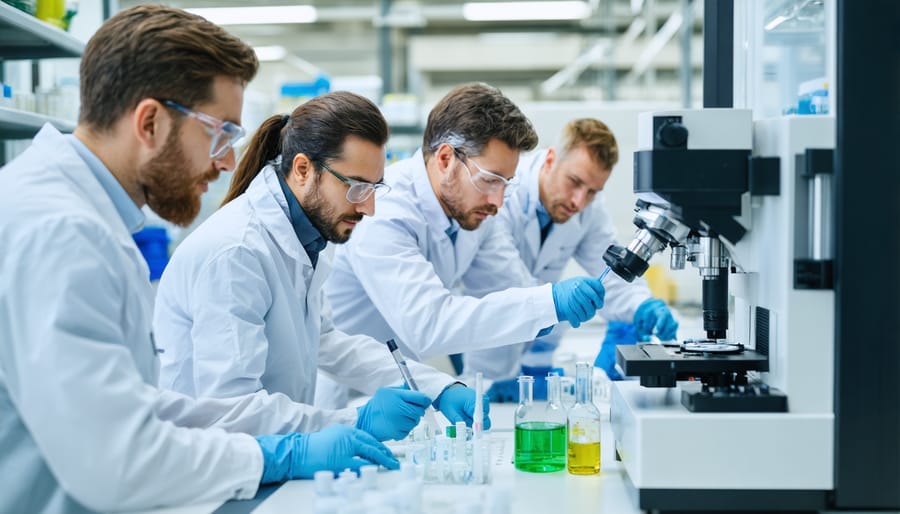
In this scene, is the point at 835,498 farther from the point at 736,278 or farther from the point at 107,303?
the point at 107,303

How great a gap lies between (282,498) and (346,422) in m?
0.30

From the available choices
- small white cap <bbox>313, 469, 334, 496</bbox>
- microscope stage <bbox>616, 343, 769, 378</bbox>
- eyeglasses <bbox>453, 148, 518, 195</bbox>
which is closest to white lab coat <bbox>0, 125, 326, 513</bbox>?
small white cap <bbox>313, 469, 334, 496</bbox>

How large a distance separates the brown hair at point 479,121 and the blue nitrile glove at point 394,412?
84cm

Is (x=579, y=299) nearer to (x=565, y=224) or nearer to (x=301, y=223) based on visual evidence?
(x=301, y=223)

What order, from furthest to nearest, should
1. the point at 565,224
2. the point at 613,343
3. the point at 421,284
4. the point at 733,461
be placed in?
the point at 565,224 < the point at 613,343 < the point at 421,284 < the point at 733,461

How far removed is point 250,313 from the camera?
1.57 metres

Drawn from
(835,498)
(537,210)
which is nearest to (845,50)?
(835,498)

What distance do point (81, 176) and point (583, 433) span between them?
919 mm

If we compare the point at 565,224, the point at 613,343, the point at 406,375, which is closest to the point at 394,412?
the point at 406,375

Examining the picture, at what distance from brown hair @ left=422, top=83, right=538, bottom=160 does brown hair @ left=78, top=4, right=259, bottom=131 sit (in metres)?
0.98

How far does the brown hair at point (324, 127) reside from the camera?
1.72 metres

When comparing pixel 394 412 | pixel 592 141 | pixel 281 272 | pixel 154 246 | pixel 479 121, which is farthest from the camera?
pixel 154 246

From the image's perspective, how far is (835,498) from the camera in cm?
119

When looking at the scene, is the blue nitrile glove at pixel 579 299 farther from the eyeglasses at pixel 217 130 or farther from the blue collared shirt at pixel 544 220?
the blue collared shirt at pixel 544 220
